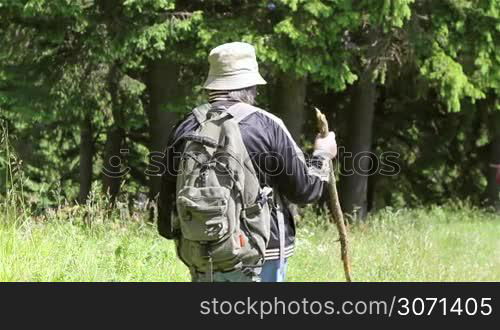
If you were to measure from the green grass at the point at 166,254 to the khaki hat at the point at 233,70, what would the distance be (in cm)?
180

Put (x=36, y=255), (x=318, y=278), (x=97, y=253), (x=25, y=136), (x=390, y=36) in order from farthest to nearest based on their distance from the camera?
1. (x=25, y=136)
2. (x=390, y=36)
3. (x=318, y=278)
4. (x=97, y=253)
5. (x=36, y=255)

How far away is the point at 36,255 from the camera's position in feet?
18.4

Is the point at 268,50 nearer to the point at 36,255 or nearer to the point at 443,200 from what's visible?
the point at 36,255

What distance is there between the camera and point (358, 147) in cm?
1725

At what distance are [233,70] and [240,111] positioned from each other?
0.81 feet

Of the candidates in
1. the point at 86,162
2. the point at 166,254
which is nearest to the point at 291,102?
the point at 86,162

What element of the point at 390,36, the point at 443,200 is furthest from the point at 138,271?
the point at 443,200

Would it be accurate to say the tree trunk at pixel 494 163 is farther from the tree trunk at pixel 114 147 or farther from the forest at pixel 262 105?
the tree trunk at pixel 114 147

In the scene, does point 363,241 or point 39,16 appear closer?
point 363,241

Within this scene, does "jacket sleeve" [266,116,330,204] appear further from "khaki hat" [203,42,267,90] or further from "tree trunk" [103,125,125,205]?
"tree trunk" [103,125,125,205]

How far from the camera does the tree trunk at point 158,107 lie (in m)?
14.9

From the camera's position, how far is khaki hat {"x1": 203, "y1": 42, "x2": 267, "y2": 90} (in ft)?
14.1

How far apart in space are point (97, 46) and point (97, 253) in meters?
6.74

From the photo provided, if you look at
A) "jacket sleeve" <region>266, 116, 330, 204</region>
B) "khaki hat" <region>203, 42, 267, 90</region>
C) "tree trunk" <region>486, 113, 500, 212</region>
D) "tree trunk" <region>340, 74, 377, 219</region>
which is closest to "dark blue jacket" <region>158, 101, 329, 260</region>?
"jacket sleeve" <region>266, 116, 330, 204</region>
